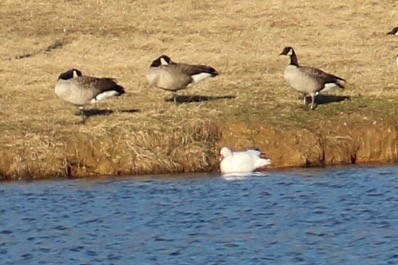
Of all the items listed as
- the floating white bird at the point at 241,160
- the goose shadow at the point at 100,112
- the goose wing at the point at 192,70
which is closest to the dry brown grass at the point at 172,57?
the goose shadow at the point at 100,112

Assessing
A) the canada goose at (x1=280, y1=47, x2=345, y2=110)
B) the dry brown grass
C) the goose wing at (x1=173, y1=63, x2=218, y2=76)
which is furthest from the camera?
the goose wing at (x1=173, y1=63, x2=218, y2=76)

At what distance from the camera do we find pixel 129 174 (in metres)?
19.2

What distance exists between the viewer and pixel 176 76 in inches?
875

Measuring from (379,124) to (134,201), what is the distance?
15.8ft

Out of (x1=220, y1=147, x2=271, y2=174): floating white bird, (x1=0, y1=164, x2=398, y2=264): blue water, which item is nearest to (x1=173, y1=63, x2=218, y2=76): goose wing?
(x1=220, y1=147, x2=271, y2=174): floating white bird

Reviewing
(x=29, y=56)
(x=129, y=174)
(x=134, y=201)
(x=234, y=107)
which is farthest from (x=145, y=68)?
(x=134, y=201)

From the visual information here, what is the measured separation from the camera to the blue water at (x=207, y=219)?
14523mm

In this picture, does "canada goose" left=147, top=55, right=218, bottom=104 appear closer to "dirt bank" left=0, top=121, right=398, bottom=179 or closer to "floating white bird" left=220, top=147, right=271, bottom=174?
"dirt bank" left=0, top=121, right=398, bottom=179

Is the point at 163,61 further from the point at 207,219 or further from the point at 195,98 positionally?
the point at 207,219

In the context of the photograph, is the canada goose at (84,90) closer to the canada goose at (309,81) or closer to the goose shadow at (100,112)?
the goose shadow at (100,112)

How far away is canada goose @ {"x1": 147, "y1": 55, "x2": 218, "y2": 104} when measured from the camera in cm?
2223

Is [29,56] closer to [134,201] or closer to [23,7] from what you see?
[23,7]

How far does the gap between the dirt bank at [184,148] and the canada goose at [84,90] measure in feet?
4.12

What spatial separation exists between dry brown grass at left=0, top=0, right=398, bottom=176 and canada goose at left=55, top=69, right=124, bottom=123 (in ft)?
1.22
